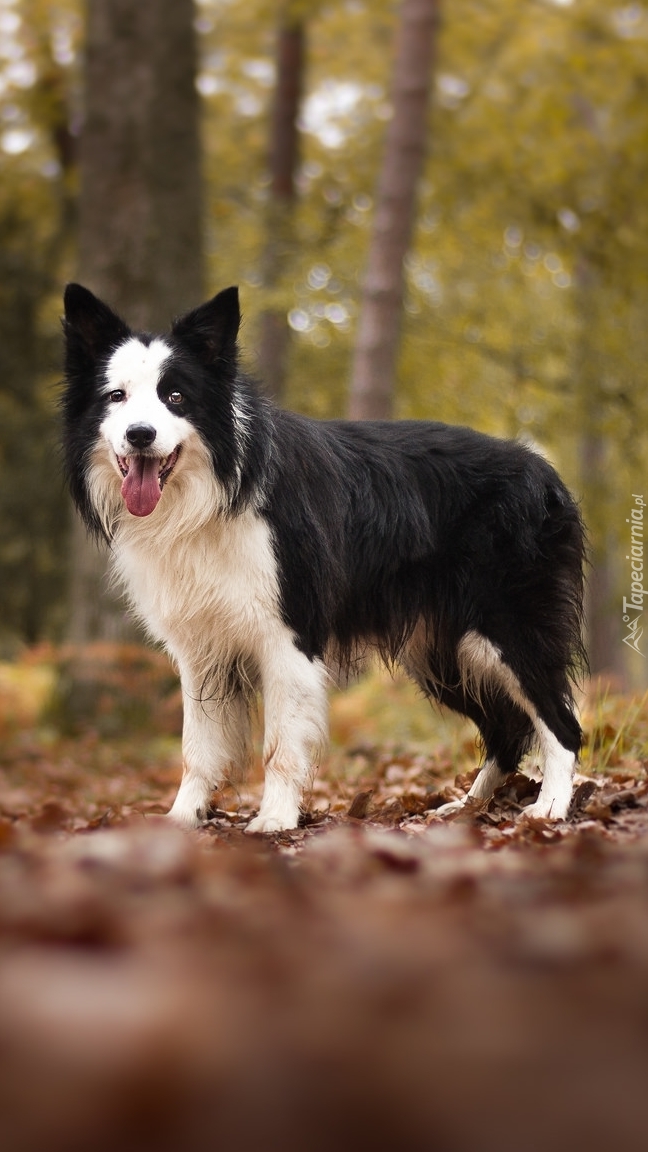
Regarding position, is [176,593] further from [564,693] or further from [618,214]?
[618,214]

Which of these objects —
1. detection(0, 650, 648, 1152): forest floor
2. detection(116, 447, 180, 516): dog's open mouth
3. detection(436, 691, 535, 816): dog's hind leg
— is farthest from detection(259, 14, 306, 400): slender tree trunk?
detection(0, 650, 648, 1152): forest floor

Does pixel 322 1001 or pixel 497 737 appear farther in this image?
pixel 497 737

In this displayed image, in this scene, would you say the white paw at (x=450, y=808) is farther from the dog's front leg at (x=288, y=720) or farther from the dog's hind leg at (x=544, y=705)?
the dog's front leg at (x=288, y=720)

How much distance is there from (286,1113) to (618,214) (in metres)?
14.6

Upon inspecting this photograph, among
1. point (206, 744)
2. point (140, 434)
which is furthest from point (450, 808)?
point (140, 434)

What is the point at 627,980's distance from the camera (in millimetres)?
1681

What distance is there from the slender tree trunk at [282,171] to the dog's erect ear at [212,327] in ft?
33.8

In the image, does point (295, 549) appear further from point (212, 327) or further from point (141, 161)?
point (141, 161)

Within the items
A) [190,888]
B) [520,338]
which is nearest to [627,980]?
[190,888]

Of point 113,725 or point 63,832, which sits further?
point 113,725

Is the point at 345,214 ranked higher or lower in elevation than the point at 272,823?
higher

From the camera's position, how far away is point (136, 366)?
194 inches

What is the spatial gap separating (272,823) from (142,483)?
5.03 ft

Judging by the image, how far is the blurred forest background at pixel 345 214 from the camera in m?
11.5
